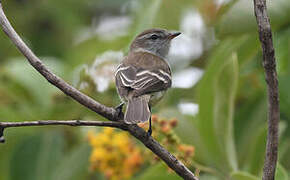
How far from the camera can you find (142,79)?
3549 mm

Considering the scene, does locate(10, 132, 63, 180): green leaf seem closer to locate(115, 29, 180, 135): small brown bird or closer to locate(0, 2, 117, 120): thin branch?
locate(115, 29, 180, 135): small brown bird

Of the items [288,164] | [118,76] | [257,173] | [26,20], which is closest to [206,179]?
[257,173]

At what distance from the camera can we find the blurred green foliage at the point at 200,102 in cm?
323

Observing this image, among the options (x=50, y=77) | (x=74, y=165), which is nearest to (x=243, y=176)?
(x=50, y=77)

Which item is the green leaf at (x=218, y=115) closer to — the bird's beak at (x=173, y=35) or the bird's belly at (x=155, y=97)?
the bird's belly at (x=155, y=97)

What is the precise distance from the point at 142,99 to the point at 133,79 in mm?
239

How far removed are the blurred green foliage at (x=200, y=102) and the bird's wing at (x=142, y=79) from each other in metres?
0.17

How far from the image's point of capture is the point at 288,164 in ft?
11.6

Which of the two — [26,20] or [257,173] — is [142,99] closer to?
[257,173]

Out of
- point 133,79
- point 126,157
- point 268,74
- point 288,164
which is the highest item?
point 133,79

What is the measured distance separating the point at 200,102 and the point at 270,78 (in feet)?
4.31

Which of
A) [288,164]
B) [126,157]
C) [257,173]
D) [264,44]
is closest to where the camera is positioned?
[264,44]

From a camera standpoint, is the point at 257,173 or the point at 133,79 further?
the point at 133,79

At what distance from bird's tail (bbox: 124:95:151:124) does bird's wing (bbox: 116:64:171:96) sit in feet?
0.16
